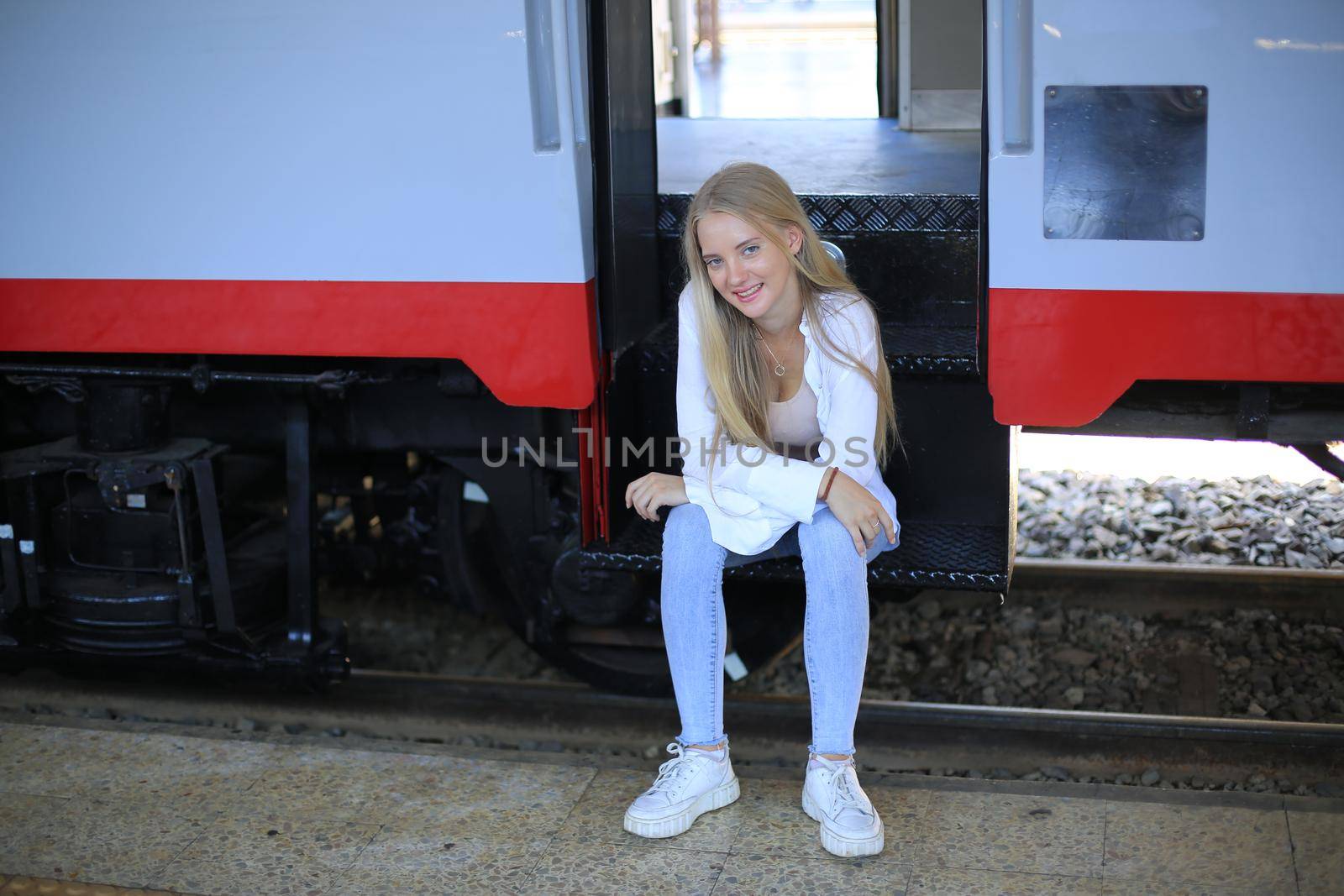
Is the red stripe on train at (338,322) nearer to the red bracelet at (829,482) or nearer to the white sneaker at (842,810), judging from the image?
the red bracelet at (829,482)

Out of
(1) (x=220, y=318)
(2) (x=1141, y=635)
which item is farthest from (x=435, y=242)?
(2) (x=1141, y=635)

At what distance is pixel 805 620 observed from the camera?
9.19ft

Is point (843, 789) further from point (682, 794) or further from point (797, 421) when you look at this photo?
point (797, 421)

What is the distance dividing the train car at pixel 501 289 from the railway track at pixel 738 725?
0.53 feet

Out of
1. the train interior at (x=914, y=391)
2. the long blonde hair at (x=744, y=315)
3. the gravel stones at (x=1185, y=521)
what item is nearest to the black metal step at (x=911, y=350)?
the train interior at (x=914, y=391)

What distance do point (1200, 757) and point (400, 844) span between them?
6.30 feet

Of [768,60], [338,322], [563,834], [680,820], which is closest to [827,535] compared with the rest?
[680,820]

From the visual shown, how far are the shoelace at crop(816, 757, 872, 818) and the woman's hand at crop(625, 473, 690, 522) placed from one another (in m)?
0.60

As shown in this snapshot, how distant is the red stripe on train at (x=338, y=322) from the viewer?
9.41ft

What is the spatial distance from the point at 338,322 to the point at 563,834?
3.97ft

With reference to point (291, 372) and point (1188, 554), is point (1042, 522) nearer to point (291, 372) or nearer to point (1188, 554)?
point (1188, 554)

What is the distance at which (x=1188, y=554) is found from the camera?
452 centimetres

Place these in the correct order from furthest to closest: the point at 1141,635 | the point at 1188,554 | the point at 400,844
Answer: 1. the point at 1188,554
2. the point at 1141,635
3. the point at 400,844

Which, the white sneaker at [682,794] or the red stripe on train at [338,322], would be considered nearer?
the white sneaker at [682,794]
